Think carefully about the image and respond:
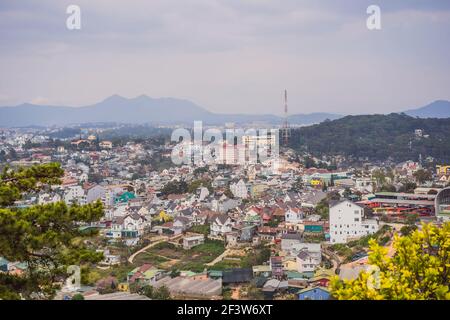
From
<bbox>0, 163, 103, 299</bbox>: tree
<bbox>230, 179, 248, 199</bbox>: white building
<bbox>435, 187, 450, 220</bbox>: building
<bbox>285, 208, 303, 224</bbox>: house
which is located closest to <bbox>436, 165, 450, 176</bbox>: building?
<bbox>435, 187, 450, 220</bbox>: building

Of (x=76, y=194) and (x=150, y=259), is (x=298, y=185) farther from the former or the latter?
(x=150, y=259)

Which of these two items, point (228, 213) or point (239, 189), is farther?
point (239, 189)

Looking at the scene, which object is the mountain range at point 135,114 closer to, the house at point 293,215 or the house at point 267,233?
the house at point 293,215

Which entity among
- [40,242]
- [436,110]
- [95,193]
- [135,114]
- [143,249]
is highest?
[135,114]

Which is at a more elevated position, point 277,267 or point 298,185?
point 298,185

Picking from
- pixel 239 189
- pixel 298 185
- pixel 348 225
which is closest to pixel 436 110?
pixel 298 185

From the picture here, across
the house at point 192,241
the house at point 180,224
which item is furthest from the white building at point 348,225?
the house at point 180,224
